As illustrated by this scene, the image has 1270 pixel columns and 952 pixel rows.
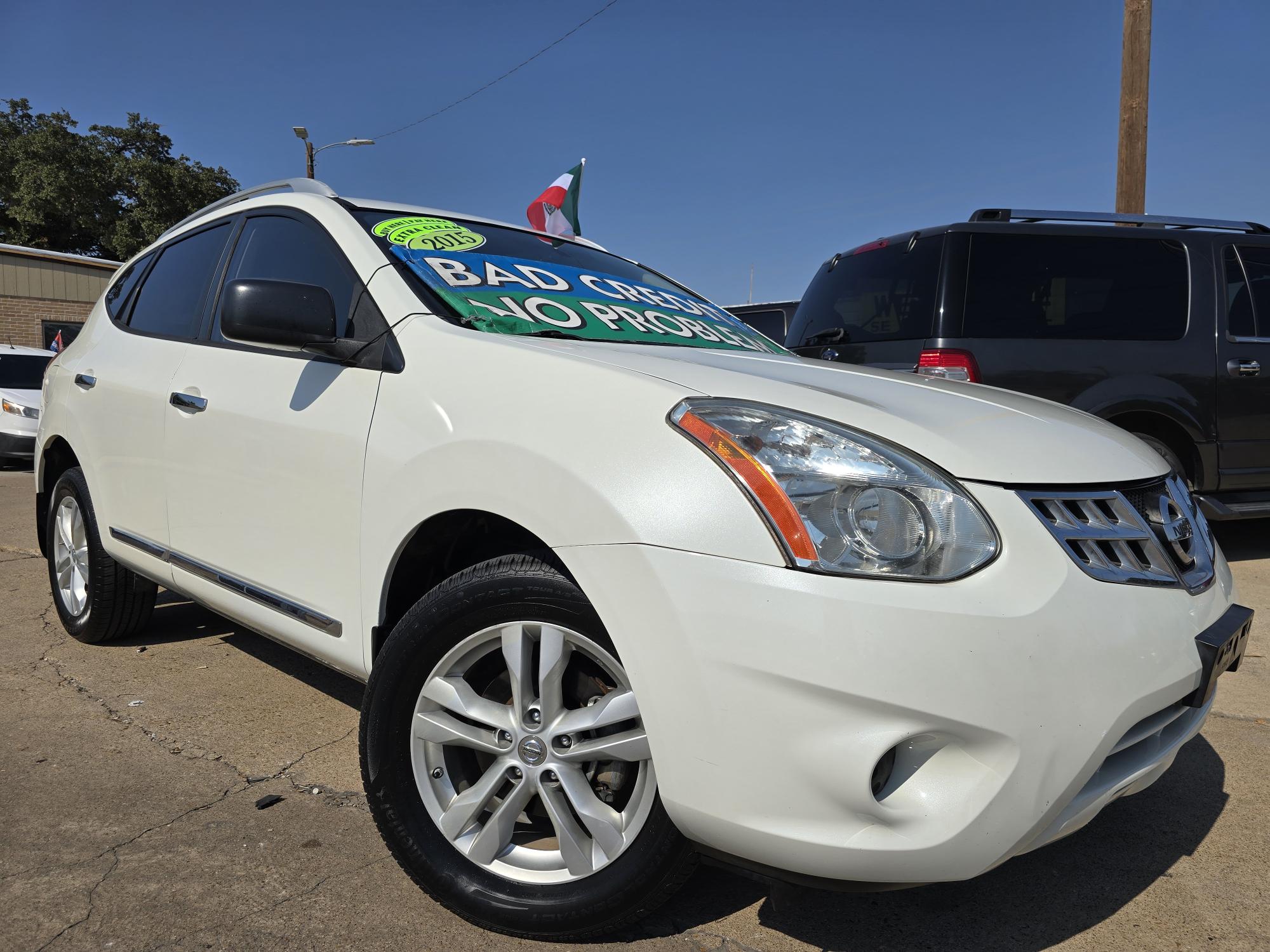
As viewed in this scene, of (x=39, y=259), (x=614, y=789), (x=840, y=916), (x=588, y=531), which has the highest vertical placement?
(x=39, y=259)

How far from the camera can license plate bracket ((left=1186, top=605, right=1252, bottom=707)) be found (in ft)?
5.58

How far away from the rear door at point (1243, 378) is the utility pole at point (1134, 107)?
295cm

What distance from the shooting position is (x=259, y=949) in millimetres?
1815

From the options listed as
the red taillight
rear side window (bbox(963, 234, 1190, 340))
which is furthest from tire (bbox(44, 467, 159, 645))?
rear side window (bbox(963, 234, 1190, 340))

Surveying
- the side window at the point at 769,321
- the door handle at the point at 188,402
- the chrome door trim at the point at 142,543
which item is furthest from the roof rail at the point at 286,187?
the side window at the point at 769,321

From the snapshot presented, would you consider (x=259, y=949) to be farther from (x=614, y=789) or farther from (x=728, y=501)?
(x=728, y=501)

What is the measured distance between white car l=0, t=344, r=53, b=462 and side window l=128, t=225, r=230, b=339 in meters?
8.66

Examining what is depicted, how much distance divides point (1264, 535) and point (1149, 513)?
6026 mm

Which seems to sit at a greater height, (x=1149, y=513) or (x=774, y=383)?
(x=774, y=383)

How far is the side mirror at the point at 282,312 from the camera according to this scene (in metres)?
2.22

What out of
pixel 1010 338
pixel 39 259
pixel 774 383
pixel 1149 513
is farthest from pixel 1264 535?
pixel 39 259

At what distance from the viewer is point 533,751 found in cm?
184

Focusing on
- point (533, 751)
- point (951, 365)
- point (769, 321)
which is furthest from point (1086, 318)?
point (769, 321)

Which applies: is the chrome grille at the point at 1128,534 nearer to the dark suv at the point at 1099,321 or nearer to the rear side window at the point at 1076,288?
the dark suv at the point at 1099,321
